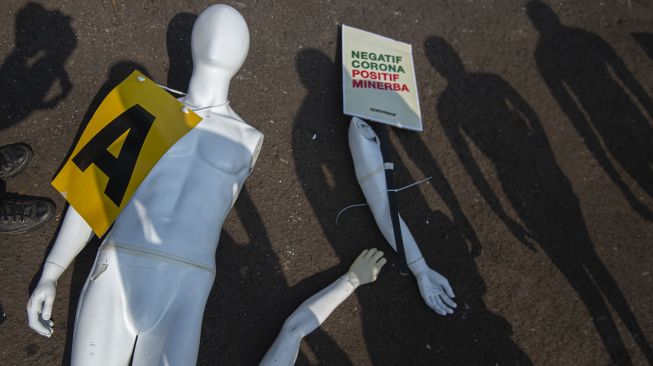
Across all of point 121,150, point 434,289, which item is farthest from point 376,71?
point 121,150

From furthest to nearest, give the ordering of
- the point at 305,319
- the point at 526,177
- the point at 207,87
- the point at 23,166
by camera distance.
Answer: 1. the point at 526,177
2. the point at 23,166
3. the point at 305,319
4. the point at 207,87

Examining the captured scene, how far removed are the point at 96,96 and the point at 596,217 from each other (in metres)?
3.84

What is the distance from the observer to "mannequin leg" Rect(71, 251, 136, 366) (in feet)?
6.55

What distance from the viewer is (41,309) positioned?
7.35 ft

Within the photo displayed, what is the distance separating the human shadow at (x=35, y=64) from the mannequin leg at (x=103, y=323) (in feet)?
4.98

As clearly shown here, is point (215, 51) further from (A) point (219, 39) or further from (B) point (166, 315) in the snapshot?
(B) point (166, 315)

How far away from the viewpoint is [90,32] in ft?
10.1

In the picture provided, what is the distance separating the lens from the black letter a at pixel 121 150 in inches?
87.4

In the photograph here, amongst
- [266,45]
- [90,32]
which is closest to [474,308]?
[266,45]

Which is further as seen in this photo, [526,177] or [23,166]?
[526,177]

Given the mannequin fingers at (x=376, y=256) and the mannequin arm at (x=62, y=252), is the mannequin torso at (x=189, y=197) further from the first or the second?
the mannequin fingers at (x=376, y=256)

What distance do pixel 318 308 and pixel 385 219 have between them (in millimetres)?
748

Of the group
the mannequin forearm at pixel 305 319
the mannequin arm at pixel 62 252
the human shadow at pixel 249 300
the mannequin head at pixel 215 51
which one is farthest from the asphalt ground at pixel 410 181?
the mannequin head at pixel 215 51

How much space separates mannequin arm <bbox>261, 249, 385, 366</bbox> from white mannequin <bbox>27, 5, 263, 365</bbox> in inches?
20.0
